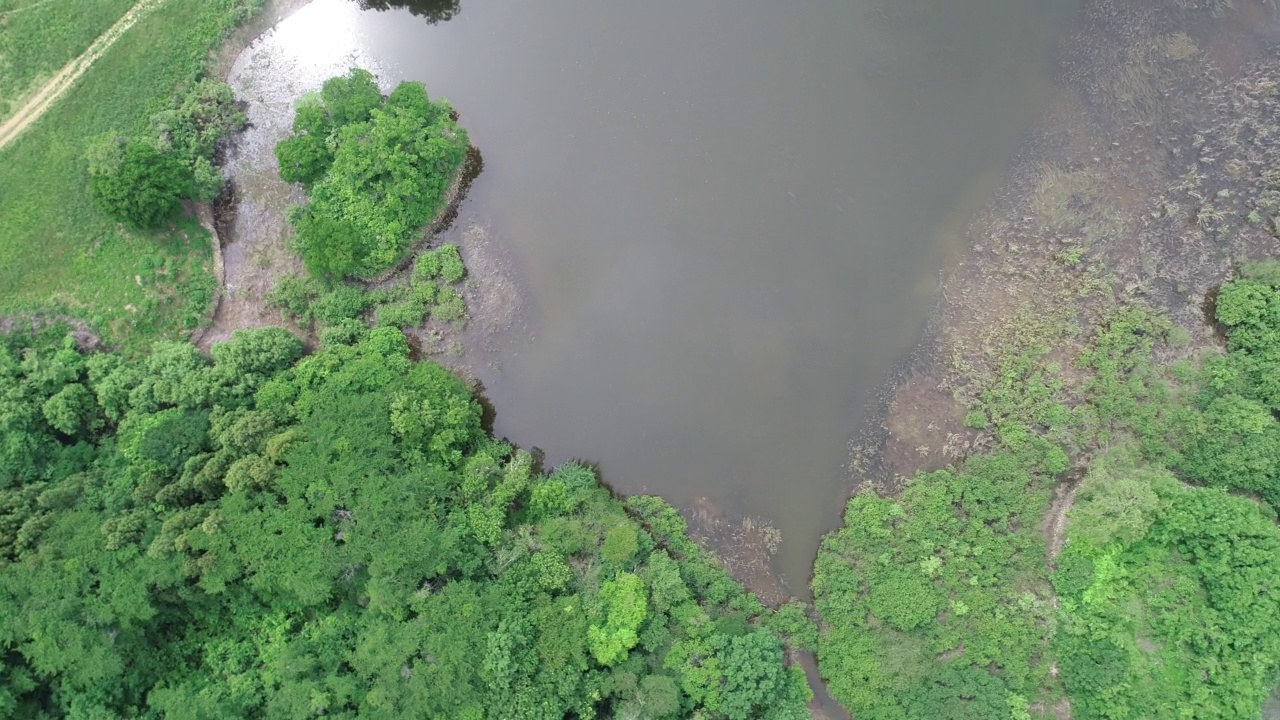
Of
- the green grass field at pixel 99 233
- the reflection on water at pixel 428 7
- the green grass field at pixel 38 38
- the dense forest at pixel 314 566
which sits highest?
the reflection on water at pixel 428 7

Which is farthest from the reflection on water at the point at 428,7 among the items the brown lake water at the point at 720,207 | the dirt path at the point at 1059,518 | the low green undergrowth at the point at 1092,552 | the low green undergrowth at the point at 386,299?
the dirt path at the point at 1059,518

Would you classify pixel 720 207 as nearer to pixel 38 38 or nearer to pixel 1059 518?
pixel 1059 518

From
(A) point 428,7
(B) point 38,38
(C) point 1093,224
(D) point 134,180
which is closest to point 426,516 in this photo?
(D) point 134,180

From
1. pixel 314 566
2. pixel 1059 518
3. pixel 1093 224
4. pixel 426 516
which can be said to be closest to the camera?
pixel 314 566

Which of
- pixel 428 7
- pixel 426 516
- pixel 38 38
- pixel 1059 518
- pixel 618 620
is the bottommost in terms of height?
pixel 618 620

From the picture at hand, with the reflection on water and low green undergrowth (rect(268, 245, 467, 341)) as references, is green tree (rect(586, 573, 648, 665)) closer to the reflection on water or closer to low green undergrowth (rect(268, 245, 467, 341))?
low green undergrowth (rect(268, 245, 467, 341))

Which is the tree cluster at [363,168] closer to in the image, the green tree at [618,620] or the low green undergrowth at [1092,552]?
the green tree at [618,620]

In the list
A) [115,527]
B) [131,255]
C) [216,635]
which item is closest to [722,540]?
[216,635]
